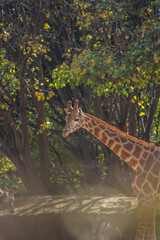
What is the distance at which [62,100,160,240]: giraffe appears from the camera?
846 cm

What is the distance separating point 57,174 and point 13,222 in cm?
785

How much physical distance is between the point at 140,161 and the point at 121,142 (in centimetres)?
57

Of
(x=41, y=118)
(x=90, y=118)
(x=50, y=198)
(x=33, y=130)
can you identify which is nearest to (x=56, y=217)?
(x=50, y=198)

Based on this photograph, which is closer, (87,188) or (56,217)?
(56,217)

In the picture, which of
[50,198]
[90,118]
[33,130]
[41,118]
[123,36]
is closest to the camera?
[90,118]

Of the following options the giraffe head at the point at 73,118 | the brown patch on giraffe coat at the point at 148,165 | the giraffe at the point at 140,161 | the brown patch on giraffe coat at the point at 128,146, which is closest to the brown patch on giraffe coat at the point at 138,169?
the giraffe at the point at 140,161

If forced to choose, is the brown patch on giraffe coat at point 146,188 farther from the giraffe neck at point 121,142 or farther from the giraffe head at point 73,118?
the giraffe head at point 73,118

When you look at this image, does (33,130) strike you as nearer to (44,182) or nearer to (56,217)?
(44,182)

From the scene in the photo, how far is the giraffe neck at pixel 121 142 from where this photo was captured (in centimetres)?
873

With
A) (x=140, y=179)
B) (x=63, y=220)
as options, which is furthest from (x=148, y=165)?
(x=63, y=220)

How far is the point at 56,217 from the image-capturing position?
10.8m

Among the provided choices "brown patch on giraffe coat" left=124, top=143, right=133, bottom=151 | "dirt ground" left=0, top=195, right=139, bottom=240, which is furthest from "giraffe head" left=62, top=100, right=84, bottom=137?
"dirt ground" left=0, top=195, right=139, bottom=240

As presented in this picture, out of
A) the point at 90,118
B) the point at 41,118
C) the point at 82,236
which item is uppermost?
the point at 41,118

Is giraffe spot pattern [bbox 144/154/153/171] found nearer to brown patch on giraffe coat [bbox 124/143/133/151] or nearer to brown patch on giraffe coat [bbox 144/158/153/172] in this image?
brown patch on giraffe coat [bbox 144/158/153/172]
